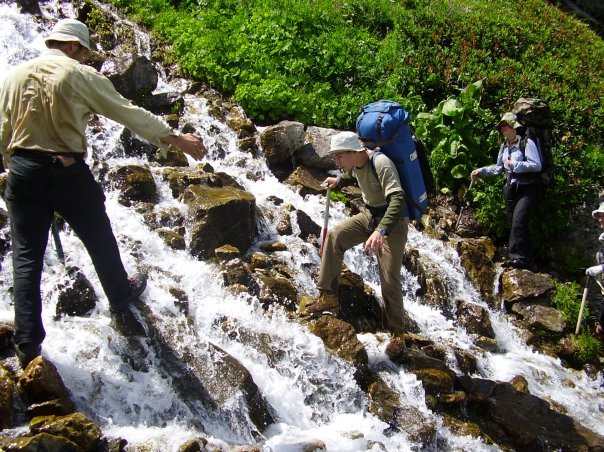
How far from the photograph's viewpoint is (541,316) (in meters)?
9.74

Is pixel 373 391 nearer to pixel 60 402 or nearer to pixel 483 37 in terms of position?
pixel 60 402

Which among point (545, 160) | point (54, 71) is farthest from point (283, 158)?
point (54, 71)

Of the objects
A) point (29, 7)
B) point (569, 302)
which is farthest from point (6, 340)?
point (29, 7)

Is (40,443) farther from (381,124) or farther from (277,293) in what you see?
(381,124)

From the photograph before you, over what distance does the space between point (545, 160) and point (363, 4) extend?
8905 millimetres

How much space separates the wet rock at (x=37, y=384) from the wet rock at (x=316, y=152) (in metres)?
7.36

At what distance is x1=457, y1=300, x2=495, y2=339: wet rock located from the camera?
360 inches

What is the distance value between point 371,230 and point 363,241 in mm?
260

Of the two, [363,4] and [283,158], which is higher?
[363,4]

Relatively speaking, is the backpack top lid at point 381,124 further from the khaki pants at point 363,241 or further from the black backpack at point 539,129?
the black backpack at point 539,129

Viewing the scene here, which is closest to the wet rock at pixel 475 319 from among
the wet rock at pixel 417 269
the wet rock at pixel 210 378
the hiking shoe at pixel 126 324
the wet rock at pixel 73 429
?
the wet rock at pixel 417 269

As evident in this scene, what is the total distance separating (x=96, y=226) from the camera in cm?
550

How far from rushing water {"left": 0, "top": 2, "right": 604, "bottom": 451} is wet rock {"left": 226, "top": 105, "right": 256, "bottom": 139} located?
1808 mm

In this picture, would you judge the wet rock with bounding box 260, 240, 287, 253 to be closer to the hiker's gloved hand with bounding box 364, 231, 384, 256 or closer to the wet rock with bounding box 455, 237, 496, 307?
the hiker's gloved hand with bounding box 364, 231, 384, 256
